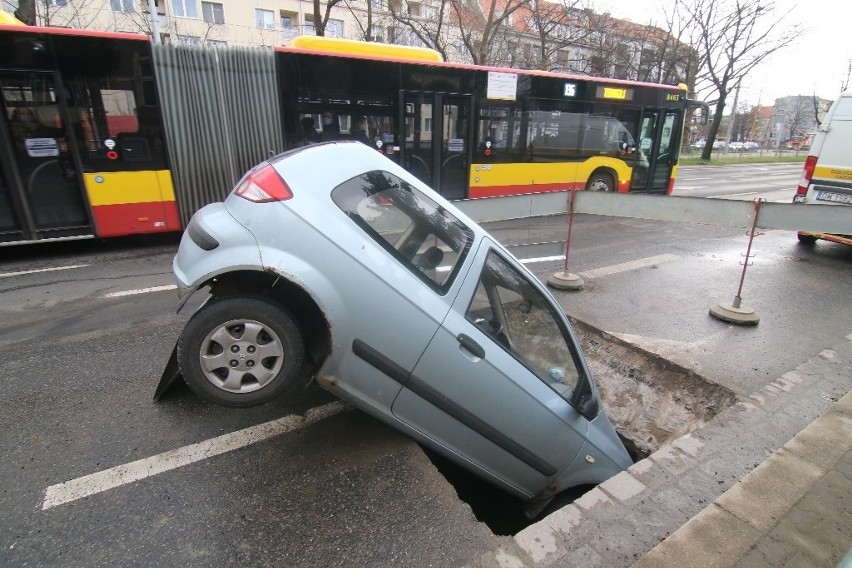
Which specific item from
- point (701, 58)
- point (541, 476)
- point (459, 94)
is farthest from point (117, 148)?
point (701, 58)

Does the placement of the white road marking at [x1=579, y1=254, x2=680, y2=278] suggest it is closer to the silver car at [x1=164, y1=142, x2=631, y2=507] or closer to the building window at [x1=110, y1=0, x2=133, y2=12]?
the silver car at [x1=164, y1=142, x2=631, y2=507]

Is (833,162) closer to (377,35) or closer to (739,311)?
(739,311)

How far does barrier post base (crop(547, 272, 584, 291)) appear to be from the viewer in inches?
238

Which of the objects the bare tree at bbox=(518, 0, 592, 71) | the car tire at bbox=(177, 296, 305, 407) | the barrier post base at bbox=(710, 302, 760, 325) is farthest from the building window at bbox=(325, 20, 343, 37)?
the car tire at bbox=(177, 296, 305, 407)

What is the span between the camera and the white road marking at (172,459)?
2438 millimetres

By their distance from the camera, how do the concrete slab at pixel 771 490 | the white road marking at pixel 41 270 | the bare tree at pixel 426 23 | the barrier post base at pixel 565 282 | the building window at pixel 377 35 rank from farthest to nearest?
the building window at pixel 377 35 → the bare tree at pixel 426 23 → the white road marking at pixel 41 270 → the barrier post base at pixel 565 282 → the concrete slab at pixel 771 490

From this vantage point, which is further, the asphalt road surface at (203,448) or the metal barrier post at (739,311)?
the metal barrier post at (739,311)

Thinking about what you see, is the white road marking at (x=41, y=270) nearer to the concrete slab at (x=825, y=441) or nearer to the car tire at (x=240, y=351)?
the car tire at (x=240, y=351)

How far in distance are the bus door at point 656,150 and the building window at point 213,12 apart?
1434 inches

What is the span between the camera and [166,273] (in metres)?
6.29

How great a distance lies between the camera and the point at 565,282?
20.0ft

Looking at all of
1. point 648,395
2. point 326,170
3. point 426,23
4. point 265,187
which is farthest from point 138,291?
point 426,23

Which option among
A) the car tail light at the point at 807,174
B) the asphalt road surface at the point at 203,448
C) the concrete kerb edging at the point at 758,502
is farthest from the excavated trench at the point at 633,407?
the car tail light at the point at 807,174

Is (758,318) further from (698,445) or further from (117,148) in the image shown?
(117,148)
